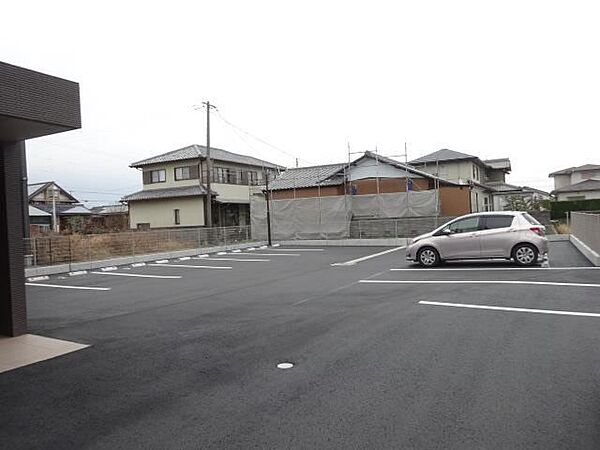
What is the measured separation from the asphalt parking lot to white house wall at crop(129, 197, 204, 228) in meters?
24.0

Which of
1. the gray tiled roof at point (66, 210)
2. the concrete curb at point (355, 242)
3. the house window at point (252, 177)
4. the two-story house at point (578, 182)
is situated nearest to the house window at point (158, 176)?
the house window at point (252, 177)

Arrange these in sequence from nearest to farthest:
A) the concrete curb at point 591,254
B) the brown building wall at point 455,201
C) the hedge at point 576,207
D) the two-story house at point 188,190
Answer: the concrete curb at point 591,254 < the brown building wall at point 455,201 < the hedge at point 576,207 < the two-story house at point 188,190

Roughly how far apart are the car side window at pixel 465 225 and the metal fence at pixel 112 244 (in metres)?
12.0

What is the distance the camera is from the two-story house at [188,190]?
3322 centimetres

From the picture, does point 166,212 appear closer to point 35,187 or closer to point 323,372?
point 35,187

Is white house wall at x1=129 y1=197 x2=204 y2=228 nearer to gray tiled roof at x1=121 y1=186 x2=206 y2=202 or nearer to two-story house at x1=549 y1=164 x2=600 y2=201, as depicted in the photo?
gray tiled roof at x1=121 y1=186 x2=206 y2=202

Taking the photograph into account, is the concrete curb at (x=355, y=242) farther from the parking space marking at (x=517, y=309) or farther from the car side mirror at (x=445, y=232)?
the parking space marking at (x=517, y=309)

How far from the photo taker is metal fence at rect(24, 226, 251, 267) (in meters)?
15.1

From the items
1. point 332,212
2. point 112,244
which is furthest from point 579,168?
point 112,244

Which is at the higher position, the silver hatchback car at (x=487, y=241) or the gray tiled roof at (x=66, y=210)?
the gray tiled roof at (x=66, y=210)

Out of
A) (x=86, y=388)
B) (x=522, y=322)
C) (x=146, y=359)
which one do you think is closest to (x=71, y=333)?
(x=146, y=359)

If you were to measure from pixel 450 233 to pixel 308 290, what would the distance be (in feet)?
16.3

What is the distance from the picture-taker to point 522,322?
6121mm

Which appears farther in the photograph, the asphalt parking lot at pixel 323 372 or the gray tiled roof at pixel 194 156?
the gray tiled roof at pixel 194 156
